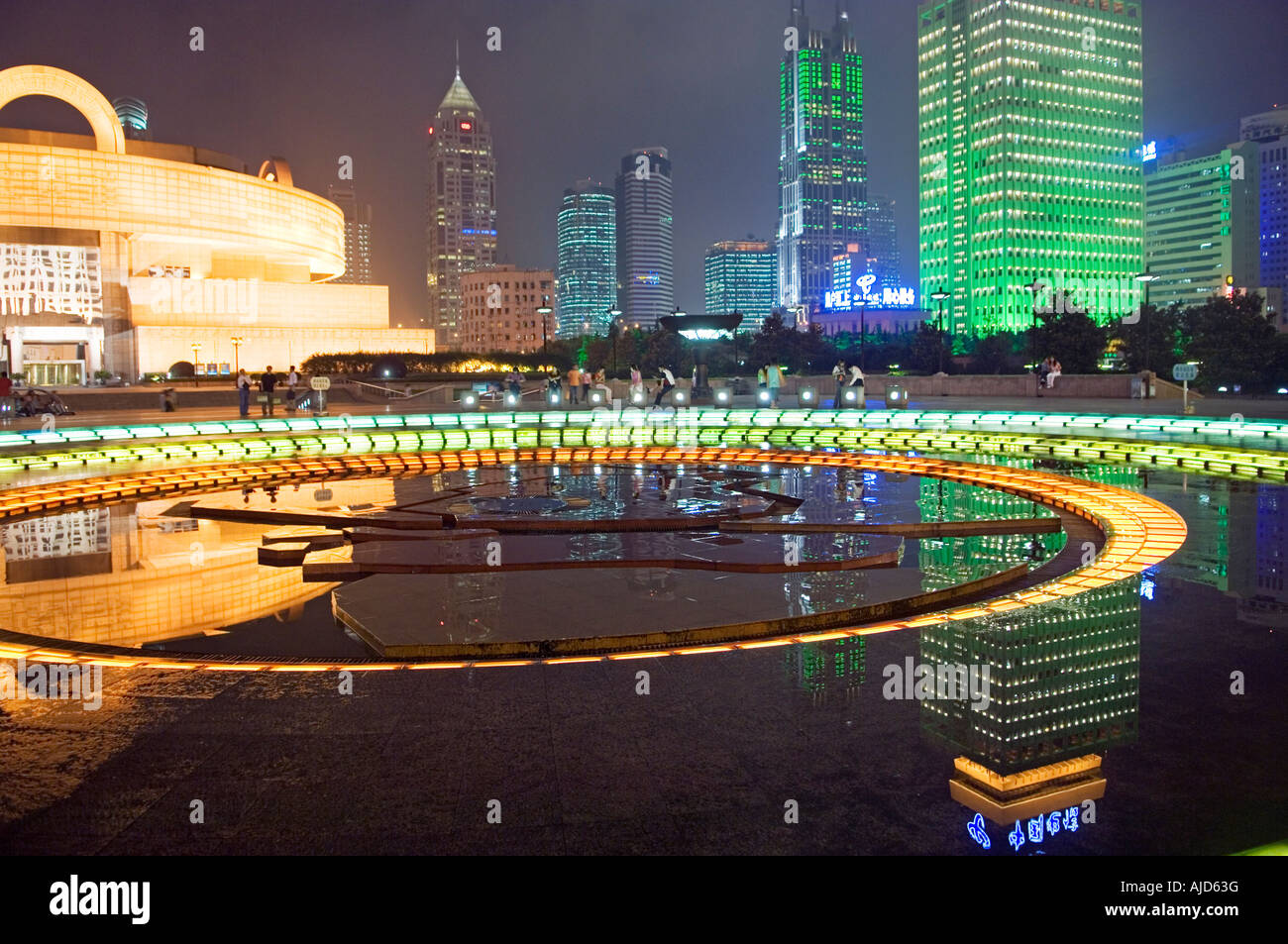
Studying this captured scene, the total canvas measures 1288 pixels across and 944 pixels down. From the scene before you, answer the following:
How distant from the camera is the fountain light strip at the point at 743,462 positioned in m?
7.25

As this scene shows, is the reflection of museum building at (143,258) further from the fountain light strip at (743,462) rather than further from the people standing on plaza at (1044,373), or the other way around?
the people standing on plaza at (1044,373)

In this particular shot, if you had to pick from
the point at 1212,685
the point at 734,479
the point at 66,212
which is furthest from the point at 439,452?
→ the point at 66,212

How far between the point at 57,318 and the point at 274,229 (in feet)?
56.1

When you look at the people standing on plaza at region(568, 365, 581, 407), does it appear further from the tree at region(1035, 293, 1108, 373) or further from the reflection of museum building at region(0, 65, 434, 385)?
the reflection of museum building at region(0, 65, 434, 385)

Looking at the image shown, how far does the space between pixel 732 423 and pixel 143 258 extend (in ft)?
198

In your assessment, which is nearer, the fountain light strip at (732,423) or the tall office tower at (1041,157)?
the fountain light strip at (732,423)

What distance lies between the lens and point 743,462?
1995cm

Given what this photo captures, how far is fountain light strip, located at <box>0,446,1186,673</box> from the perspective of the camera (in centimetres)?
725

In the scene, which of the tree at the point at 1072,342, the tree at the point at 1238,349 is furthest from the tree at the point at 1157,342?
the tree at the point at 1238,349

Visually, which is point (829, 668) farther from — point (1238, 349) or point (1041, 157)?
point (1041, 157)

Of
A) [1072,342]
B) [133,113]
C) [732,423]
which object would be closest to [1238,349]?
[1072,342]

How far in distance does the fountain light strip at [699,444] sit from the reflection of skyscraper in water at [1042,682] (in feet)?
35.4

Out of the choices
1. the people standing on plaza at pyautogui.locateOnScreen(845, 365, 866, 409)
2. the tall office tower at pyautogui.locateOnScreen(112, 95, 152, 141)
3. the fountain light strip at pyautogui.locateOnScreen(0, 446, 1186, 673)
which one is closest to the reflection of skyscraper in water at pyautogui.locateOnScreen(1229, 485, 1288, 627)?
the fountain light strip at pyautogui.locateOnScreen(0, 446, 1186, 673)
